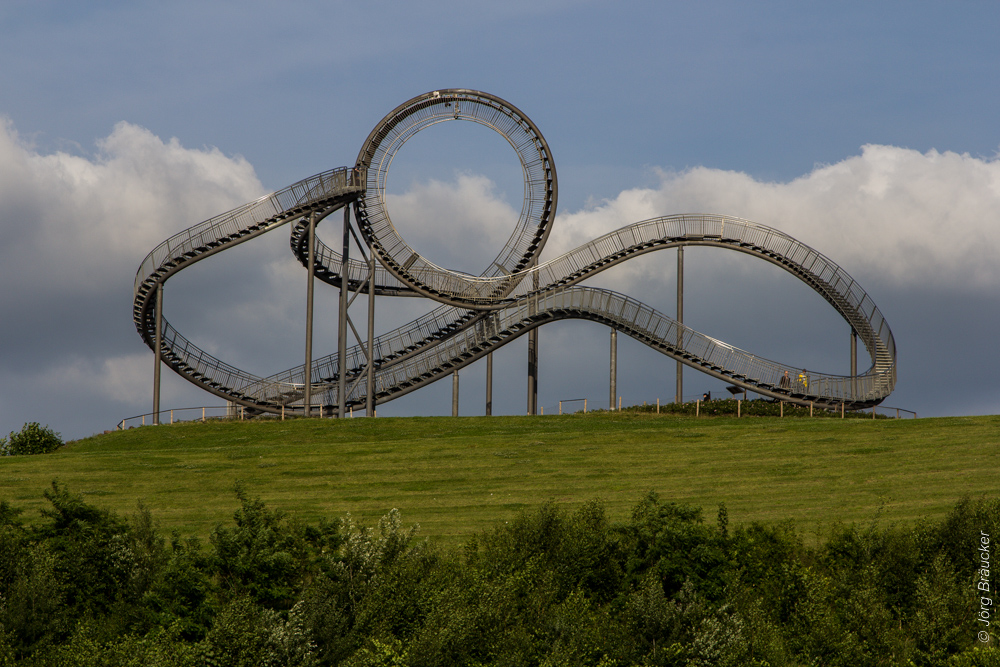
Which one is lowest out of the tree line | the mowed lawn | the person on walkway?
the tree line

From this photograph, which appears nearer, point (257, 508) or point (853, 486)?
point (257, 508)

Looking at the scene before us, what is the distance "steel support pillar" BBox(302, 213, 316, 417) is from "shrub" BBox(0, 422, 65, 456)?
32.4 ft

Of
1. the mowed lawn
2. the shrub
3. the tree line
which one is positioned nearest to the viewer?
the tree line

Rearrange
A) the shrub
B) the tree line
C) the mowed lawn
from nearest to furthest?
the tree line < the mowed lawn < the shrub

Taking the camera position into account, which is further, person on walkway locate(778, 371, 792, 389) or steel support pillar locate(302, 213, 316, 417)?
steel support pillar locate(302, 213, 316, 417)

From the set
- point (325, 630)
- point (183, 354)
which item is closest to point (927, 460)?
point (325, 630)

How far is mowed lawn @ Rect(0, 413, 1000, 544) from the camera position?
1230 inches

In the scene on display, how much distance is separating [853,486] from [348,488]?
48.6ft

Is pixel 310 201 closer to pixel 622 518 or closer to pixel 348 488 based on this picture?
pixel 348 488

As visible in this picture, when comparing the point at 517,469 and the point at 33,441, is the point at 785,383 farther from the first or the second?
the point at 33,441

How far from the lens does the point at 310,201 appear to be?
162 feet

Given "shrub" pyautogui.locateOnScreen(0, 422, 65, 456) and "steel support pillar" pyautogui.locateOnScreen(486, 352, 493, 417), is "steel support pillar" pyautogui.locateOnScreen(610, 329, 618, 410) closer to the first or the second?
"steel support pillar" pyautogui.locateOnScreen(486, 352, 493, 417)

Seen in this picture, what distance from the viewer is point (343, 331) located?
49281 millimetres

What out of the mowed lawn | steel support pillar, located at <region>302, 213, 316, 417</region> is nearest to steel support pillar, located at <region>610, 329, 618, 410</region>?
the mowed lawn
